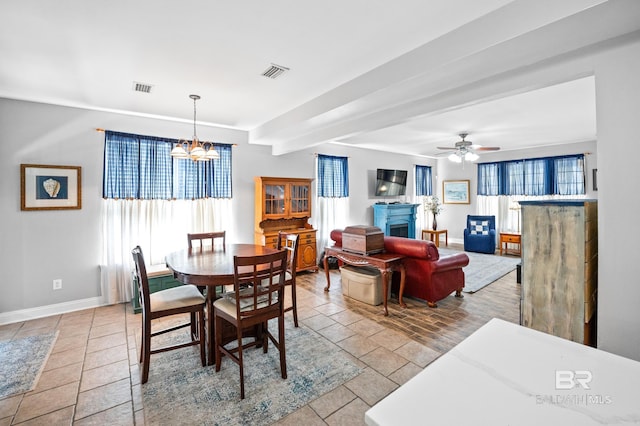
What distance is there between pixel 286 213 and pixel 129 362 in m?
3.22

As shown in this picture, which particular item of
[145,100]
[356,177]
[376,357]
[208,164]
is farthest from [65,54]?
[356,177]

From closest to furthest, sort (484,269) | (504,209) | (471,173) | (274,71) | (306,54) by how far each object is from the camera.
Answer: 1. (306,54)
2. (274,71)
3. (484,269)
4. (504,209)
5. (471,173)

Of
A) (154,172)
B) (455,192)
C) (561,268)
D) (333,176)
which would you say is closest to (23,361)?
(154,172)

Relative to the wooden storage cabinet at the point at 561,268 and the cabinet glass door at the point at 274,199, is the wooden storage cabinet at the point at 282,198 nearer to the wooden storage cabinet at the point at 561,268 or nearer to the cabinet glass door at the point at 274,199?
the cabinet glass door at the point at 274,199

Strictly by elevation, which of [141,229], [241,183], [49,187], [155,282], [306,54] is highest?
[306,54]

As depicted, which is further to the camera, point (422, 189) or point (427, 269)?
point (422, 189)

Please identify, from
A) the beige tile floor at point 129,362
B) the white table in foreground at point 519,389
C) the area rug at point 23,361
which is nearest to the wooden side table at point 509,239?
the beige tile floor at point 129,362

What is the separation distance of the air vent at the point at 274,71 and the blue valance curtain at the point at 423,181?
20.6 feet

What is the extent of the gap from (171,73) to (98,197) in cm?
219

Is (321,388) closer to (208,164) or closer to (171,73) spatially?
(171,73)

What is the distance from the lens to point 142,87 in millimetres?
3254

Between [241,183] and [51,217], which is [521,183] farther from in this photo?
[51,217]

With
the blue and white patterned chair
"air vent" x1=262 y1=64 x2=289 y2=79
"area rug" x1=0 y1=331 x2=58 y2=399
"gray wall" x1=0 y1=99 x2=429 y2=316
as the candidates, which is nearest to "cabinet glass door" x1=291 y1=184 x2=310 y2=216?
"gray wall" x1=0 y1=99 x2=429 y2=316

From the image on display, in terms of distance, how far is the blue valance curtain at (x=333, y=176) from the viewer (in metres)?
6.23
